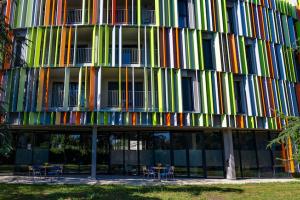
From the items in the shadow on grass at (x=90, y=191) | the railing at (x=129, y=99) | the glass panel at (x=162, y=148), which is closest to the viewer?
the shadow on grass at (x=90, y=191)

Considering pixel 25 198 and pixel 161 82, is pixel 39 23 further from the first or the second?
pixel 25 198

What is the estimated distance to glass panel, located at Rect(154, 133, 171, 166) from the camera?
798 inches

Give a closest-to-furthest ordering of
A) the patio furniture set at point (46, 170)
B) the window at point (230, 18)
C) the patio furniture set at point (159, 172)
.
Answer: the patio furniture set at point (46, 170), the patio furniture set at point (159, 172), the window at point (230, 18)

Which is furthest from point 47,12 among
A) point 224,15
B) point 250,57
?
point 250,57

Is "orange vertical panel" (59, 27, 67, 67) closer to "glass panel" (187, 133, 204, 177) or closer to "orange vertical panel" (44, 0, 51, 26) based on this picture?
"orange vertical panel" (44, 0, 51, 26)

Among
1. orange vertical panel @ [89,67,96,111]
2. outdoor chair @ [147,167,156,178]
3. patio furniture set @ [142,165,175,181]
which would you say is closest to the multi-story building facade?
orange vertical panel @ [89,67,96,111]

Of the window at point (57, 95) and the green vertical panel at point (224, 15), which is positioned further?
the green vertical panel at point (224, 15)

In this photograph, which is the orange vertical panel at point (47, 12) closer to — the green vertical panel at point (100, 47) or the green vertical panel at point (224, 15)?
the green vertical panel at point (100, 47)

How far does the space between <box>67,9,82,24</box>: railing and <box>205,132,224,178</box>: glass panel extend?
1198 centimetres

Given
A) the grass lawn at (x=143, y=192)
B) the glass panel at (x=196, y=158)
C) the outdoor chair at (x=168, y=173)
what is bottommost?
the grass lawn at (x=143, y=192)

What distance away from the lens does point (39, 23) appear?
63.4 ft

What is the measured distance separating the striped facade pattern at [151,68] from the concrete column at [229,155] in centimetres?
119

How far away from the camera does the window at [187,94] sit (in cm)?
1881

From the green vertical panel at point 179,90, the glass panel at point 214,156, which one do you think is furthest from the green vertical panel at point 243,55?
the glass panel at point 214,156
